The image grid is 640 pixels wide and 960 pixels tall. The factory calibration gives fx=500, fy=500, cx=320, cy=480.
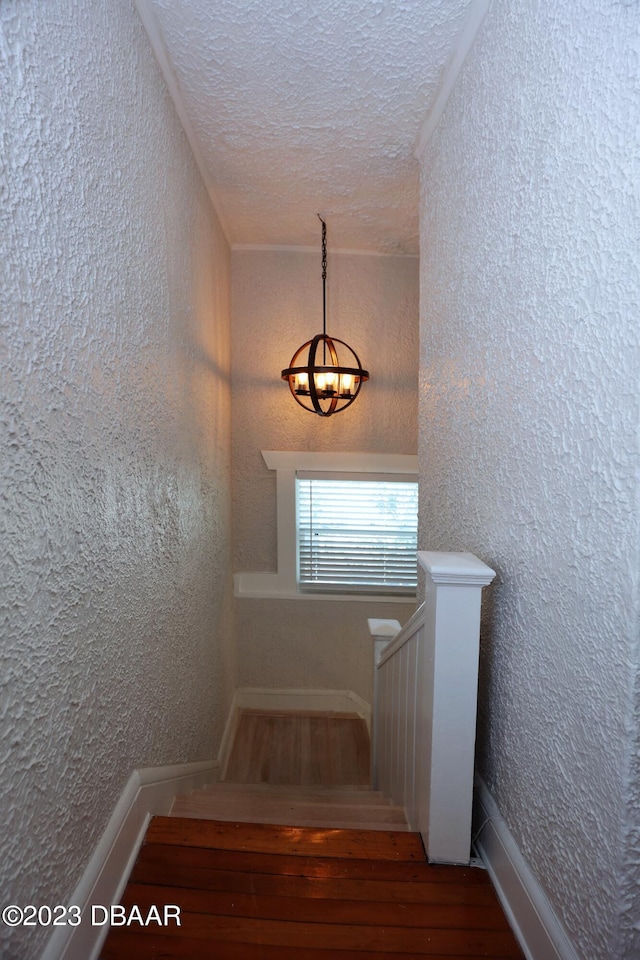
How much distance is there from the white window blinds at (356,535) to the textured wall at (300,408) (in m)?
0.19

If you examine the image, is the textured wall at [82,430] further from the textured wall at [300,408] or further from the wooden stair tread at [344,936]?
the textured wall at [300,408]

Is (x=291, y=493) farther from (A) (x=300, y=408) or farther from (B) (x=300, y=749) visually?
(B) (x=300, y=749)

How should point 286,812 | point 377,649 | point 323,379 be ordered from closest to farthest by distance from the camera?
point 286,812 < point 377,649 < point 323,379

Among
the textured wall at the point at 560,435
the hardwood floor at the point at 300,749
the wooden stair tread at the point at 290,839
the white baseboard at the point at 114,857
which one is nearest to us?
the textured wall at the point at 560,435

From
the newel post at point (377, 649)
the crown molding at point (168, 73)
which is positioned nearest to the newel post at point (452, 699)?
the newel post at point (377, 649)

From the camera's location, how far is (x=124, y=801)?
129 cm

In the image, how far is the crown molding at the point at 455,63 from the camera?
143 cm

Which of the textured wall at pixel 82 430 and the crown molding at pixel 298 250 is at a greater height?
the crown molding at pixel 298 250

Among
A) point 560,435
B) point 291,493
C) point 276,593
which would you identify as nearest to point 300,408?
point 291,493

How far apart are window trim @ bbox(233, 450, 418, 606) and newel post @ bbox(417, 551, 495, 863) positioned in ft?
7.74

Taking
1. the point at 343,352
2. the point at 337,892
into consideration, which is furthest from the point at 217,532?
the point at 337,892

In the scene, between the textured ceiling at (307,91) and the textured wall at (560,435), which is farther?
the textured ceiling at (307,91)

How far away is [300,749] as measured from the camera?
11.1 feet

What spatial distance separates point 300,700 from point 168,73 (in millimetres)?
3730
